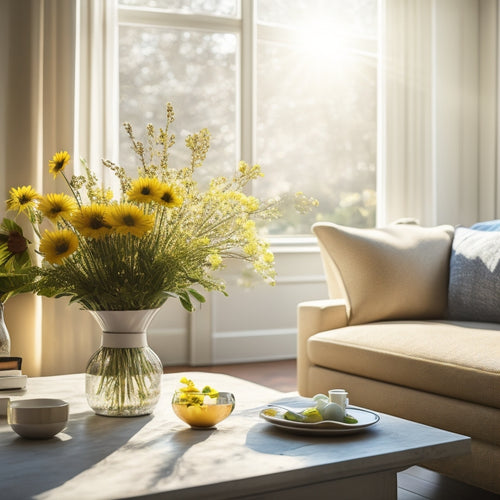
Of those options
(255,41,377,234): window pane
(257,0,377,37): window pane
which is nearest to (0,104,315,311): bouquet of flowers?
(255,41,377,234): window pane

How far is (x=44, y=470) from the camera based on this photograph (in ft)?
4.23

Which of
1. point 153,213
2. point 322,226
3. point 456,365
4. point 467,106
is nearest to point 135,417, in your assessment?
→ point 153,213

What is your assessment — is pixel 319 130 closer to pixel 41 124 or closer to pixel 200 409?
pixel 41 124

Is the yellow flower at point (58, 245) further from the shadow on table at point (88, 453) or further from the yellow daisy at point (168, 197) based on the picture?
the shadow on table at point (88, 453)

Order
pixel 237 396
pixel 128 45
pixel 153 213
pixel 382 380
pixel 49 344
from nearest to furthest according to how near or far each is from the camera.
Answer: pixel 153 213, pixel 237 396, pixel 382 380, pixel 49 344, pixel 128 45

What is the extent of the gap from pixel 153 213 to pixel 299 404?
0.55 meters

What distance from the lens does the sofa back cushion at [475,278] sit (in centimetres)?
278

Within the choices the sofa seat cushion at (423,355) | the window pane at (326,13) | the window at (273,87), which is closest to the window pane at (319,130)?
the window at (273,87)

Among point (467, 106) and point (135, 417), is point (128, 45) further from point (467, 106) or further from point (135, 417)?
point (135, 417)

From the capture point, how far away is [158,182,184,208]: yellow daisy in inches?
64.4

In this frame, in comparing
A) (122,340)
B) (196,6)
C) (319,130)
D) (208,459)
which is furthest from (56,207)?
(319,130)

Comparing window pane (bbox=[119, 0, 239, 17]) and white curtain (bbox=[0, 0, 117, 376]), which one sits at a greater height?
window pane (bbox=[119, 0, 239, 17])

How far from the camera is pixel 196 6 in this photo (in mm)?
4746

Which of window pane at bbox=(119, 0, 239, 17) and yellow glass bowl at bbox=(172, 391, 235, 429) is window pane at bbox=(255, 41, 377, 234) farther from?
yellow glass bowl at bbox=(172, 391, 235, 429)
